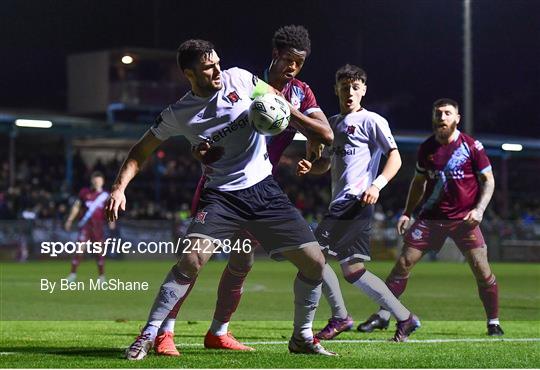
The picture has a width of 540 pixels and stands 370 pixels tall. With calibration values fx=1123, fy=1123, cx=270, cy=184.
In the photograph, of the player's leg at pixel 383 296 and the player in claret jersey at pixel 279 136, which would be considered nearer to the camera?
the player in claret jersey at pixel 279 136

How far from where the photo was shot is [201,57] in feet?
22.9

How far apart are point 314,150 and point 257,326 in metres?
3.62

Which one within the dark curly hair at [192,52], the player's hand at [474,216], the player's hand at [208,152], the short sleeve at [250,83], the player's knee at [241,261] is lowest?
the player's knee at [241,261]

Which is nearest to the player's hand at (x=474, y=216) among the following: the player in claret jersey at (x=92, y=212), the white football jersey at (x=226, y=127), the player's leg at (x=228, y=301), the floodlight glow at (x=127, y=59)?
the player's leg at (x=228, y=301)

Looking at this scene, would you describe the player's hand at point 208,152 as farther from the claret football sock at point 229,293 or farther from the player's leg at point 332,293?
the player's leg at point 332,293

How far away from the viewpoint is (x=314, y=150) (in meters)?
7.48

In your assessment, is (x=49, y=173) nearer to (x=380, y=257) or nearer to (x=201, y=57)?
(x=380, y=257)

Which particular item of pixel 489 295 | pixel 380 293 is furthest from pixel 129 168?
pixel 489 295

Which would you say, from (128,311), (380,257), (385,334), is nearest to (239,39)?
(380,257)

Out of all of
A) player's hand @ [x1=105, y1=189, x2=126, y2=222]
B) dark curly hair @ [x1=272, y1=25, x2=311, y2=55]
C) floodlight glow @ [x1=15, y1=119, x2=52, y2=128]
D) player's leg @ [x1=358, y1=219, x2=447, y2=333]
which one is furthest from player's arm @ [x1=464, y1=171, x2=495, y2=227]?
floodlight glow @ [x1=15, y1=119, x2=52, y2=128]

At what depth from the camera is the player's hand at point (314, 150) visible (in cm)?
735

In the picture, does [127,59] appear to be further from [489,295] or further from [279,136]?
[279,136]

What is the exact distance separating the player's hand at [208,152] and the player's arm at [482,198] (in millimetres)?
3192

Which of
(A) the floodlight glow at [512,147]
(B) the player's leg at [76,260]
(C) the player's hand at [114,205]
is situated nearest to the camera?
(C) the player's hand at [114,205]
